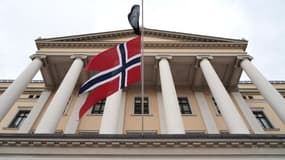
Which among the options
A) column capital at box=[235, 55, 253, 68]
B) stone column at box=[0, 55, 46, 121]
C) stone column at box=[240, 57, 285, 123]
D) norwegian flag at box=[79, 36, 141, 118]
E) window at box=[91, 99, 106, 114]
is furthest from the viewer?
window at box=[91, 99, 106, 114]

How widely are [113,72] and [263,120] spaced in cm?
1604

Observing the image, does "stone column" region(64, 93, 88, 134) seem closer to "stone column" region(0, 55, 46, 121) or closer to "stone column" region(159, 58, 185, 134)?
"stone column" region(0, 55, 46, 121)

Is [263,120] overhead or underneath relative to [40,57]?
underneath

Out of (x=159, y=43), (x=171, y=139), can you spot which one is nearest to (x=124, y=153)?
(x=171, y=139)

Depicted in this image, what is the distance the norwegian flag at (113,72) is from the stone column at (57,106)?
2.68 m

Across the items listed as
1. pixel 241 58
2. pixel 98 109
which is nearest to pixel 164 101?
pixel 98 109

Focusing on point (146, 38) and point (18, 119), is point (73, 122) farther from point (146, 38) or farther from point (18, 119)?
point (146, 38)

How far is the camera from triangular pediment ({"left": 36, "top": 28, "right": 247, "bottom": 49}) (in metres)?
21.0

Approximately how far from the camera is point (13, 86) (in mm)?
15242

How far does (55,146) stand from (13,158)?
5.79 ft

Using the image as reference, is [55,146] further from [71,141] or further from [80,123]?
[80,123]

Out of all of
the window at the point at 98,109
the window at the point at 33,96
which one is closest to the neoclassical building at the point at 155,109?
the window at the point at 98,109

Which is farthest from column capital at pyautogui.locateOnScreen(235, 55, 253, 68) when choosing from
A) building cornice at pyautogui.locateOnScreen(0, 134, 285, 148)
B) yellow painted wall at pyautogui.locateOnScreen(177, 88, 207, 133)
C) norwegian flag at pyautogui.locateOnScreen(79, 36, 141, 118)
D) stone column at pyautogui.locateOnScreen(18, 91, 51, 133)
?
stone column at pyautogui.locateOnScreen(18, 91, 51, 133)

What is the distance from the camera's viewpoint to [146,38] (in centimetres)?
2233
